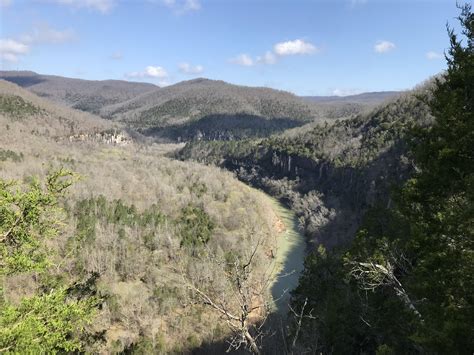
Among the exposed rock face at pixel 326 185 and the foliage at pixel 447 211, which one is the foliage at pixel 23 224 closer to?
the foliage at pixel 447 211

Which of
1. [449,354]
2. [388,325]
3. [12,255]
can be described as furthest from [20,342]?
[388,325]

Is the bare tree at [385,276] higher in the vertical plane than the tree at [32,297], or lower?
lower

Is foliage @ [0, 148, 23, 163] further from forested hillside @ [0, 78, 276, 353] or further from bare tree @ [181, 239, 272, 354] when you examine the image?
bare tree @ [181, 239, 272, 354]

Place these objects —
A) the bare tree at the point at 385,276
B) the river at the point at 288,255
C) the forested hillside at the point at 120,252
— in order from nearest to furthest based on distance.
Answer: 1. the forested hillside at the point at 120,252
2. the bare tree at the point at 385,276
3. the river at the point at 288,255

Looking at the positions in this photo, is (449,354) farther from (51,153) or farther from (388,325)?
(51,153)

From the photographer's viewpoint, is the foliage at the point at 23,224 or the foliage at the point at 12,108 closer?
the foliage at the point at 23,224

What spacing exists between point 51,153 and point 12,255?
126034 millimetres

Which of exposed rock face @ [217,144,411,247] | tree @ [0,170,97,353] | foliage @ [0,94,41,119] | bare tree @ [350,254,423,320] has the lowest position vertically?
exposed rock face @ [217,144,411,247]

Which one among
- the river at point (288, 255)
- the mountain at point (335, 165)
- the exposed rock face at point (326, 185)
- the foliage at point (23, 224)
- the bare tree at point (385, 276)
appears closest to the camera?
the foliage at point (23, 224)

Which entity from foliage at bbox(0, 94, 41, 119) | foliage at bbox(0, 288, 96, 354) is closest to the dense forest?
foliage at bbox(0, 288, 96, 354)

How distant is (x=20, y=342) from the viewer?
910 centimetres

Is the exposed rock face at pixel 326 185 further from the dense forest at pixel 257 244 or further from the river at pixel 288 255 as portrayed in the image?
the river at pixel 288 255

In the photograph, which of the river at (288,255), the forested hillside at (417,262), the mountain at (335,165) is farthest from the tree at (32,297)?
the mountain at (335,165)

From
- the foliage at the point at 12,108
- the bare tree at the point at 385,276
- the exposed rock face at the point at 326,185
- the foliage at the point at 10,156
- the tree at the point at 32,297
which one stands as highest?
the foliage at the point at 12,108
